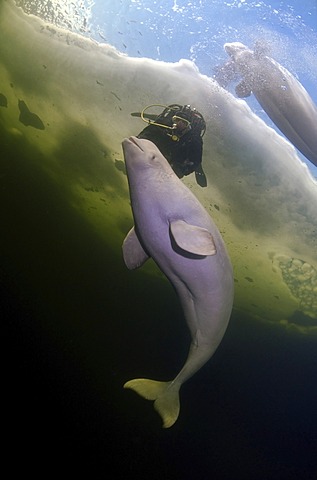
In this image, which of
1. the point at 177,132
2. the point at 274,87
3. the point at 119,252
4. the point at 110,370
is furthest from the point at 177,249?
the point at 110,370

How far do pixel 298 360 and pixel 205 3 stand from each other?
11.8m

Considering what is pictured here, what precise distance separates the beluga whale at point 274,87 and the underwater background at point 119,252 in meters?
0.18

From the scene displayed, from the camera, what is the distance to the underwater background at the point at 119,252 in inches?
200

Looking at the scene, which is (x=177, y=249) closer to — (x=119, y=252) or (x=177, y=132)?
(x=177, y=132)

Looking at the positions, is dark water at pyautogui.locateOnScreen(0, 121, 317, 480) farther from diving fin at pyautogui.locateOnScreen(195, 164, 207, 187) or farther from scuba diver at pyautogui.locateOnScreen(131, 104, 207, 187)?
scuba diver at pyautogui.locateOnScreen(131, 104, 207, 187)

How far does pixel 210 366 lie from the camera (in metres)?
12.7

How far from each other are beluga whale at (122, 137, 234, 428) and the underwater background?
7.94 feet

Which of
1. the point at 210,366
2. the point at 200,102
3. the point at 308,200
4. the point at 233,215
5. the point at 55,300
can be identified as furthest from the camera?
the point at 210,366

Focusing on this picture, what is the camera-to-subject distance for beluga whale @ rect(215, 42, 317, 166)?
462 cm

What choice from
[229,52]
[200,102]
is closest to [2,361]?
[200,102]

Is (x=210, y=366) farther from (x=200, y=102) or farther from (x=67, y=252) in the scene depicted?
(x=200, y=102)

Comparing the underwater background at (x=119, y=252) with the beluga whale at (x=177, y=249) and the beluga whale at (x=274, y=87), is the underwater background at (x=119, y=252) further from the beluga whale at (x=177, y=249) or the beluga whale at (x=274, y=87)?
the beluga whale at (x=177, y=249)

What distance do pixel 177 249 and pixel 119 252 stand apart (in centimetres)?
748

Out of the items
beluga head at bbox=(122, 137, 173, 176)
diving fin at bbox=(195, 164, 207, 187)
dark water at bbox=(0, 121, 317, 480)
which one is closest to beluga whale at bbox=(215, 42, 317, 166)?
diving fin at bbox=(195, 164, 207, 187)
